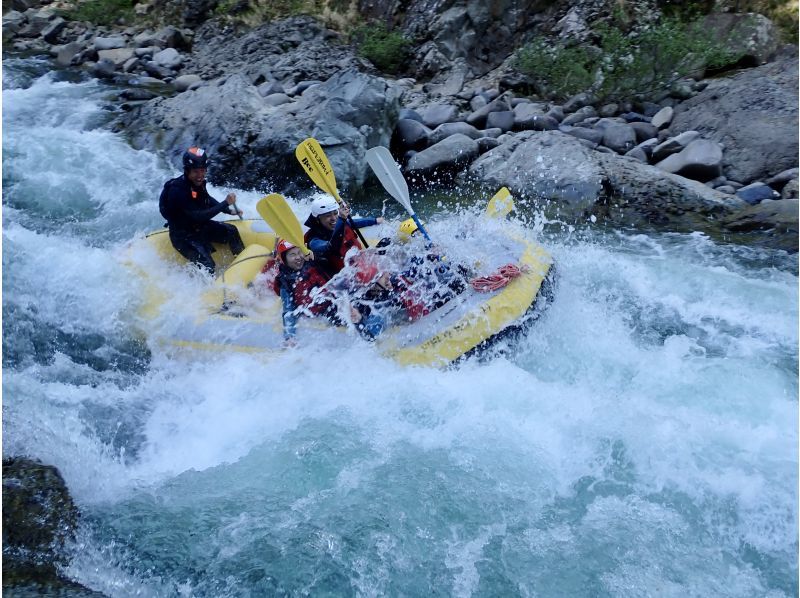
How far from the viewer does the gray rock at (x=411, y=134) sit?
28.9ft

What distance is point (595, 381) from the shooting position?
459cm

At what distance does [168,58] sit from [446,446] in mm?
11197

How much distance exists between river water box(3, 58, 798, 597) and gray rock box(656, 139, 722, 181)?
149 cm

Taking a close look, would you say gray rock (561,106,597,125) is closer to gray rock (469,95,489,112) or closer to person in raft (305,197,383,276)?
gray rock (469,95,489,112)

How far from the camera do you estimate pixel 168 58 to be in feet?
42.0

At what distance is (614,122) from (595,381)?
16.1 feet

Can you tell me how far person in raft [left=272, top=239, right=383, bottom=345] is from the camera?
15.3ft

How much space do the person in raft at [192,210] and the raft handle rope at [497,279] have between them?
2.09m

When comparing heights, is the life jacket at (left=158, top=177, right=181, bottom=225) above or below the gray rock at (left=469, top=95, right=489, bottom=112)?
above

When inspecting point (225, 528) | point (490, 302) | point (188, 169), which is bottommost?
point (225, 528)

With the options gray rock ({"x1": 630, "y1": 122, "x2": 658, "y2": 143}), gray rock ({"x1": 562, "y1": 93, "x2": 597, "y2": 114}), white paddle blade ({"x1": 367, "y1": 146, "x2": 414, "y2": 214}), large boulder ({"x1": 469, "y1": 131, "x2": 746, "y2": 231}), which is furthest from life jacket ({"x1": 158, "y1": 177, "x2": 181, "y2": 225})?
gray rock ({"x1": 562, "y1": 93, "x2": 597, "y2": 114})

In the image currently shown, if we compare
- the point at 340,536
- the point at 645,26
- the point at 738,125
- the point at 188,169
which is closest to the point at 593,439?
the point at 340,536

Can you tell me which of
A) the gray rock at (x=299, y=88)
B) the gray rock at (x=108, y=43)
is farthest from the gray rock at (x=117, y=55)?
the gray rock at (x=299, y=88)

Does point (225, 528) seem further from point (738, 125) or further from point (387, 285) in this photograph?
point (738, 125)
